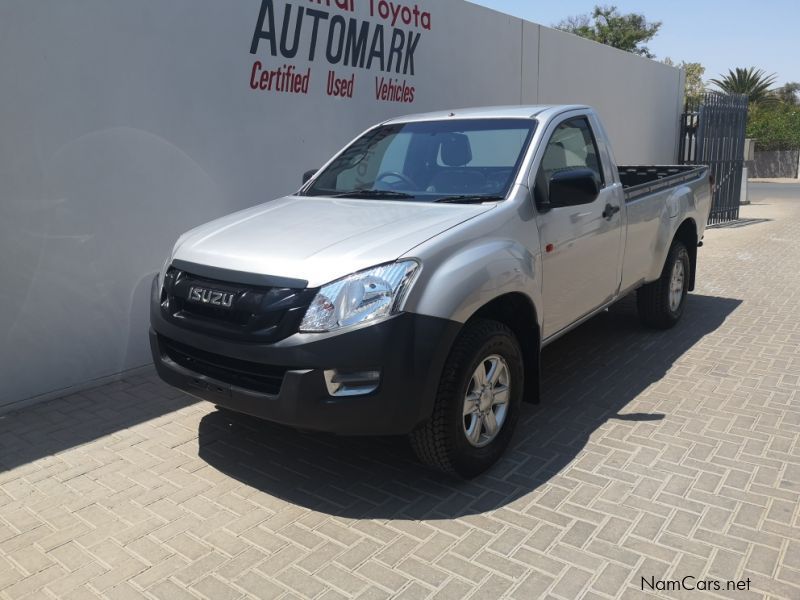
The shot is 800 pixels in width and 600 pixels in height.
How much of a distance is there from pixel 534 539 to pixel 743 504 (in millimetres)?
1099

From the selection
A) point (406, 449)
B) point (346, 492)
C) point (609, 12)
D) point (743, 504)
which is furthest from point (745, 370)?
point (609, 12)

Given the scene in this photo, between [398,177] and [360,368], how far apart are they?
5.91ft

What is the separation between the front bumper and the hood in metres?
0.31

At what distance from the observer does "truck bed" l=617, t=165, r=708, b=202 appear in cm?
546

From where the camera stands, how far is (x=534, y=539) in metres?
3.11

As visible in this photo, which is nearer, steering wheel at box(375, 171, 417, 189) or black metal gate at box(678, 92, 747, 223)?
steering wheel at box(375, 171, 417, 189)

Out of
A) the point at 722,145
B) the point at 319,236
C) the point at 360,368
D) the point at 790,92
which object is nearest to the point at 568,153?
the point at 319,236

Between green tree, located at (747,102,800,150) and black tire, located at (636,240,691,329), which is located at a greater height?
green tree, located at (747,102,800,150)

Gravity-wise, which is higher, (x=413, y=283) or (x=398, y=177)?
(x=398, y=177)

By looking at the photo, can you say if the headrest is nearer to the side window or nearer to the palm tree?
the side window

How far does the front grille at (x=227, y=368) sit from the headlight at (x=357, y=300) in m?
0.29

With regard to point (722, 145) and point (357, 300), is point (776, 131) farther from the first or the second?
point (357, 300)

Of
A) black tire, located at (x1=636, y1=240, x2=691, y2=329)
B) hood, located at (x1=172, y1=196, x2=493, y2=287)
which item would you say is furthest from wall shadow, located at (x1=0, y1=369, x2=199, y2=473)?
black tire, located at (x1=636, y1=240, x2=691, y2=329)

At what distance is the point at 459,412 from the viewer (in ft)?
11.0
